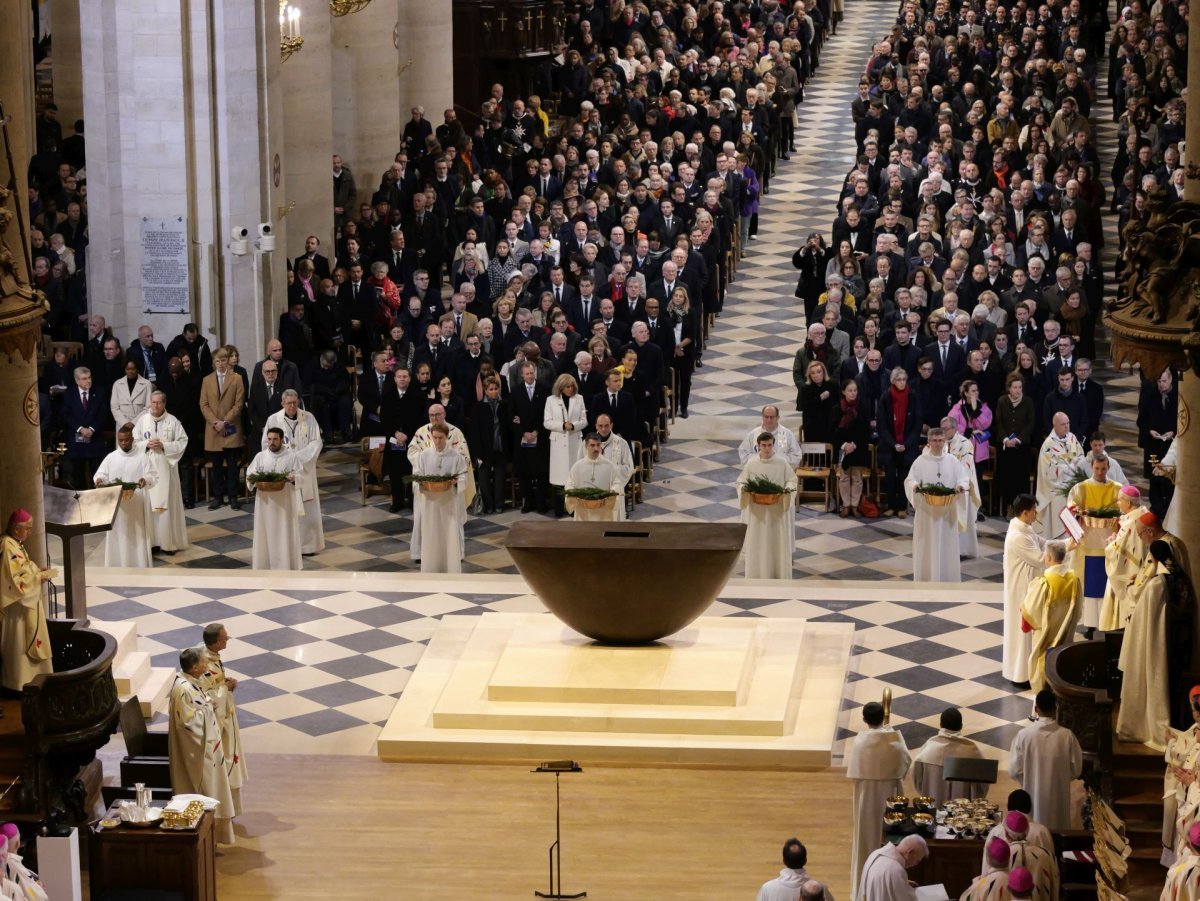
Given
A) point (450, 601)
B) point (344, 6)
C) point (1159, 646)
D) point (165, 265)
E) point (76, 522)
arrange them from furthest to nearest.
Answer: point (344, 6) → point (165, 265) → point (450, 601) → point (76, 522) → point (1159, 646)

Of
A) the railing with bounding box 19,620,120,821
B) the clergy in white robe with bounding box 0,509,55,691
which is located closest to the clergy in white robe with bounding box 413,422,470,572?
the clergy in white robe with bounding box 0,509,55,691

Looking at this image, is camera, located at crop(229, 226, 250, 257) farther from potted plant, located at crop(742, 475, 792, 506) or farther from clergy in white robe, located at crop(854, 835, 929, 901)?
clergy in white robe, located at crop(854, 835, 929, 901)

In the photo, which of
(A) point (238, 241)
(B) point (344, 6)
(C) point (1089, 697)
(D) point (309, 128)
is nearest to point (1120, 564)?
(C) point (1089, 697)

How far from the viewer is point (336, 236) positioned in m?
30.2

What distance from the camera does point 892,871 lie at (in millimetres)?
13031

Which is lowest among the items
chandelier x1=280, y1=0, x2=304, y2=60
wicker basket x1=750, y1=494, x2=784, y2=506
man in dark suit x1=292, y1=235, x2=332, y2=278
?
wicker basket x1=750, y1=494, x2=784, y2=506

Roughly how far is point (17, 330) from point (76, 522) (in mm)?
2662

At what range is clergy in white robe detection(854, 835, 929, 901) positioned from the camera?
13.0 m

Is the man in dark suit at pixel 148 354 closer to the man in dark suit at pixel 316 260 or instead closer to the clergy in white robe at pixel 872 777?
the man in dark suit at pixel 316 260

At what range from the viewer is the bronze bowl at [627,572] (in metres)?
17.3

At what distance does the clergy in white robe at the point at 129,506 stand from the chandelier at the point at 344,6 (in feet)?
30.5

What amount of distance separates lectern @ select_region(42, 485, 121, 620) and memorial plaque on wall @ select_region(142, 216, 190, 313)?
7.76 m

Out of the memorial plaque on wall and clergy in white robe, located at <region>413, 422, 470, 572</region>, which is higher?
the memorial plaque on wall

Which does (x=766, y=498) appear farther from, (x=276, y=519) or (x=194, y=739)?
(x=194, y=739)
